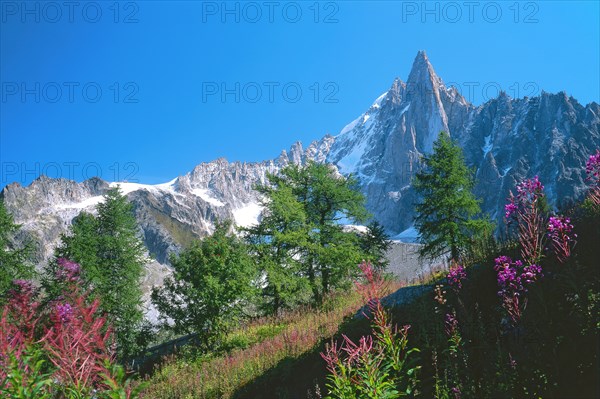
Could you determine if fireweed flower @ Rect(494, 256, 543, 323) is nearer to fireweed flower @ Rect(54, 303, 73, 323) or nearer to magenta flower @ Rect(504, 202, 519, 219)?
magenta flower @ Rect(504, 202, 519, 219)

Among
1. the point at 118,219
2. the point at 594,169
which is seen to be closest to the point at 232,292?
the point at 594,169

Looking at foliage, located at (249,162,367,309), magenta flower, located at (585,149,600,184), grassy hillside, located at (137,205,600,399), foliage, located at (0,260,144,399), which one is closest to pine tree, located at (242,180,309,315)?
foliage, located at (249,162,367,309)

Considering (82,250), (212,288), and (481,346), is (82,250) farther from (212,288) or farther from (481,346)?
(481,346)

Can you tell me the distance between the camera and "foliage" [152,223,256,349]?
52.3ft

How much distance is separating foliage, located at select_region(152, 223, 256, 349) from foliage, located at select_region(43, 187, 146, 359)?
8.48 meters

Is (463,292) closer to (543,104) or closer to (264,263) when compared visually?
(264,263)

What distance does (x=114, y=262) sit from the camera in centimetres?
2589

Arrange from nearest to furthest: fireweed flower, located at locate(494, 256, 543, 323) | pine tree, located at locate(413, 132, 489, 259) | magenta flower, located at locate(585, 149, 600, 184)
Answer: fireweed flower, located at locate(494, 256, 543, 323)
magenta flower, located at locate(585, 149, 600, 184)
pine tree, located at locate(413, 132, 489, 259)

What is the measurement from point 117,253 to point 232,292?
47.7ft

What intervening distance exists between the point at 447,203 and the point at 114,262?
2289 centimetres

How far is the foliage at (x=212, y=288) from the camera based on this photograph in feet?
52.3

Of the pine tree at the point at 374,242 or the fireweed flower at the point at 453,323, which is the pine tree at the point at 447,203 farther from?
the fireweed flower at the point at 453,323

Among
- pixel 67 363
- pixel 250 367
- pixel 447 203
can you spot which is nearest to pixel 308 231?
pixel 447 203

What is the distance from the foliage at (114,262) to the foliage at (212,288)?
8.48 metres
